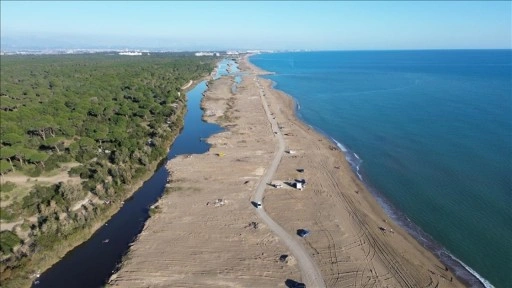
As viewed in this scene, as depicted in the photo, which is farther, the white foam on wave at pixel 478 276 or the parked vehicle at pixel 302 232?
the parked vehicle at pixel 302 232

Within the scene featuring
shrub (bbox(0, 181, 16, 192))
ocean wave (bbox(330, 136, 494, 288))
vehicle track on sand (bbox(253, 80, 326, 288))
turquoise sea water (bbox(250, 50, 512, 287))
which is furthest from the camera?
turquoise sea water (bbox(250, 50, 512, 287))

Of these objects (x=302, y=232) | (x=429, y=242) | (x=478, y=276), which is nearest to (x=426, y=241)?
(x=429, y=242)

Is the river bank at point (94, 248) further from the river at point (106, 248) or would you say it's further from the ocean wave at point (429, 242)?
the ocean wave at point (429, 242)

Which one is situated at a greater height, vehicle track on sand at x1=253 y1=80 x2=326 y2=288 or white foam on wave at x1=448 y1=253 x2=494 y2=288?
vehicle track on sand at x1=253 y1=80 x2=326 y2=288

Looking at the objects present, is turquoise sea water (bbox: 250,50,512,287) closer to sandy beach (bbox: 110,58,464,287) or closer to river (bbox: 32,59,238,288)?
sandy beach (bbox: 110,58,464,287)

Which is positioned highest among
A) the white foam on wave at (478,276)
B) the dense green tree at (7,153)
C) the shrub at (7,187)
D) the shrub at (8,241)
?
the dense green tree at (7,153)

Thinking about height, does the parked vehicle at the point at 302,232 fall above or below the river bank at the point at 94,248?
above

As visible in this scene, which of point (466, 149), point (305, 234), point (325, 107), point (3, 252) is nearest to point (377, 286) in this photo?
point (305, 234)

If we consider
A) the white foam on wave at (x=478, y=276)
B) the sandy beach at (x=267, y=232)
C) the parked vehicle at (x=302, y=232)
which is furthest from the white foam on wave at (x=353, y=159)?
the white foam on wave at (x=478, y=276)

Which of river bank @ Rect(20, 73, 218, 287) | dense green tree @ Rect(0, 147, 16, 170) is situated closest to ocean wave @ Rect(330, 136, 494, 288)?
river bank @ Rect(20, 73, 218, 287)
